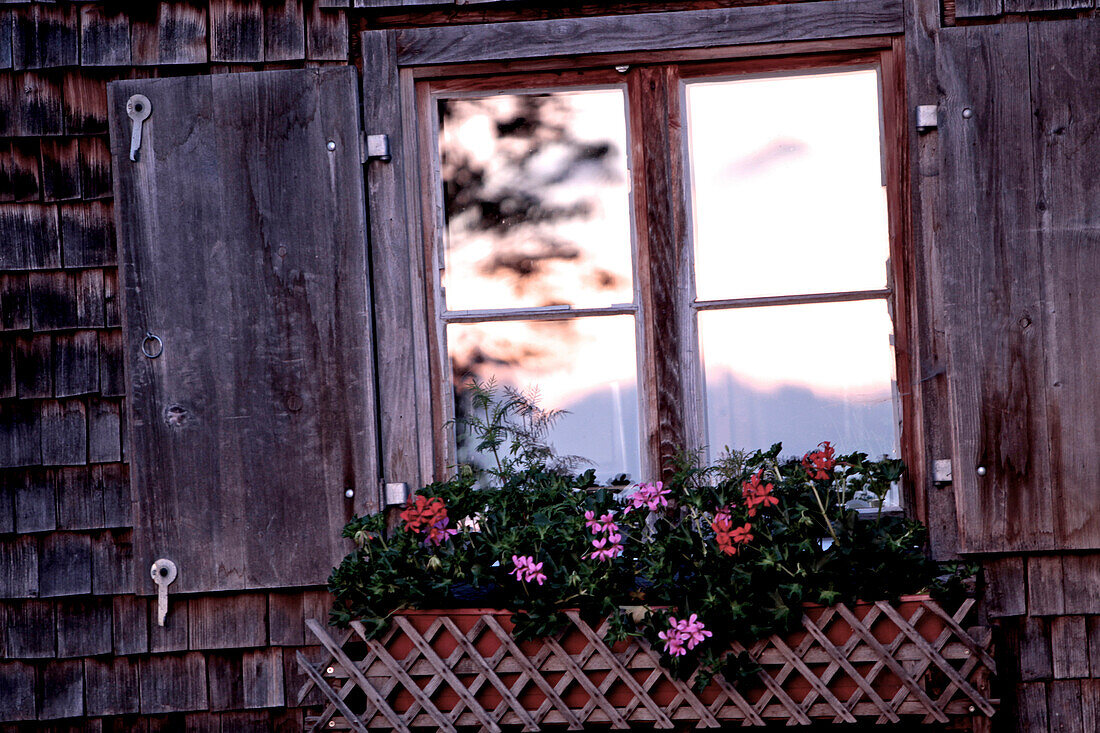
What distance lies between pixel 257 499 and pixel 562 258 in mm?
1077

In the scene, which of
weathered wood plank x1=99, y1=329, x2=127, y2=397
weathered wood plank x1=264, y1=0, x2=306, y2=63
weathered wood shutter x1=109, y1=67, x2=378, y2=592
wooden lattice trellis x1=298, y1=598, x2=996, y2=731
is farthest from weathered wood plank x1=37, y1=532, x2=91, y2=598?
weathered wood plank x1=264, y1=0, x2=306, y2=63

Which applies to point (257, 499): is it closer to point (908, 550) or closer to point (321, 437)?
point (321, 437)

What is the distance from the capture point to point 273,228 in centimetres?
259

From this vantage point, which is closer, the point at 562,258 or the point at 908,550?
the point at 908,550

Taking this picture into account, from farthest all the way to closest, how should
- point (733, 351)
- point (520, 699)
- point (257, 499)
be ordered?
point (733, 351) < point (257, 499) < point (520, 699)

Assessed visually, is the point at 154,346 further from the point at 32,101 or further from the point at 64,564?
the point at 32,101

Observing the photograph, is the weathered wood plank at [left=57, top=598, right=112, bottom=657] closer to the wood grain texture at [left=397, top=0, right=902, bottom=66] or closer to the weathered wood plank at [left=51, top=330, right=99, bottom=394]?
the weathered wood plank at [left=51, top=330, right=99, bottom=394]

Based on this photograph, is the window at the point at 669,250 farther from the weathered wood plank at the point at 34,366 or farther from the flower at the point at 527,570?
the weathered wood plank at the point at 34,366

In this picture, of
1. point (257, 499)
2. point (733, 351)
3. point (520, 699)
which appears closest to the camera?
point (520, 699)

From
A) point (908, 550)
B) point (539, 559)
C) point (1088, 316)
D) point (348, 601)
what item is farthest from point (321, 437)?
point (1088, 316)

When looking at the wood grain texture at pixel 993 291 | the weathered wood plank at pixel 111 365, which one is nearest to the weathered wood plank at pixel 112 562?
the weathered wood plank at pixel 111 365

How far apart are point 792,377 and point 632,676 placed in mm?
970

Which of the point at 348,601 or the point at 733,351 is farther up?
the point at 733,351

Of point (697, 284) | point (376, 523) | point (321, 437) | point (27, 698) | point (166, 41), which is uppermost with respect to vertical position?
point (166, 41)
